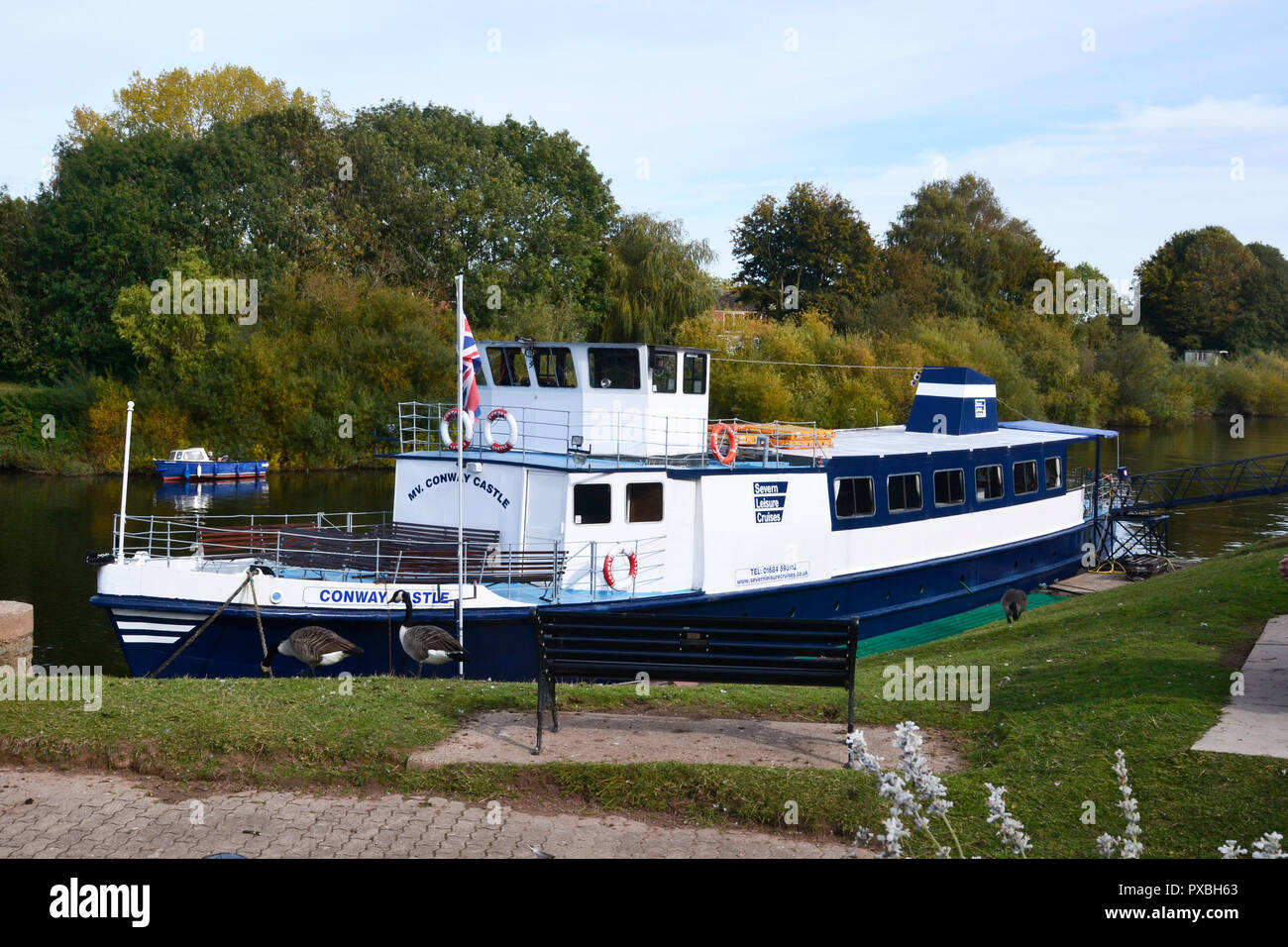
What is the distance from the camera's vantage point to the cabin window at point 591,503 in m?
16.3

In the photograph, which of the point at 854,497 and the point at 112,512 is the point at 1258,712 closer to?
the point at 854,497

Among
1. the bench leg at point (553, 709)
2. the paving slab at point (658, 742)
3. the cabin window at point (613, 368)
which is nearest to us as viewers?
the paving slab at point (658, 742)

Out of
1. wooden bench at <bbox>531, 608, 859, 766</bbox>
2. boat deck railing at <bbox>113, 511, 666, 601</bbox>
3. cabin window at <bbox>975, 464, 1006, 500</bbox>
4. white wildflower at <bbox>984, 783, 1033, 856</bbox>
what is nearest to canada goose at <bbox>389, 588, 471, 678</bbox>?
boat deck railing at <bbox>113, 511, 666, 601</bbox>

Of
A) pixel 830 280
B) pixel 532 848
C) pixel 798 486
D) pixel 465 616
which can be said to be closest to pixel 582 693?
pixel 532 848

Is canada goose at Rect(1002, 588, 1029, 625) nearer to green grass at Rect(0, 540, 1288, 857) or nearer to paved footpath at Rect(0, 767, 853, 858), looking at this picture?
green grass at Rect(0, 540, 1288, 857)

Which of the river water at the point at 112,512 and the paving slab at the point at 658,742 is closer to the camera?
the paving slab at the point at 658,742

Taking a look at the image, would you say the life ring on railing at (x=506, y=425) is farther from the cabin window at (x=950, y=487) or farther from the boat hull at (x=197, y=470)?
the boat hull at (x=197, y=470)

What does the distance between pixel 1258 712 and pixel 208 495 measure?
39426 mm

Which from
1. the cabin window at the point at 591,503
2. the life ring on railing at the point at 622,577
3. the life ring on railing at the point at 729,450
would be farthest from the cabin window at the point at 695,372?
the life ring on railing at the point at 622,577

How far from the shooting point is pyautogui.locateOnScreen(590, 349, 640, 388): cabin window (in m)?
17.6

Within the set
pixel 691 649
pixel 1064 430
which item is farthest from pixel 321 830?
pixel 1064 430

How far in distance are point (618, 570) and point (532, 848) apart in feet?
32.2

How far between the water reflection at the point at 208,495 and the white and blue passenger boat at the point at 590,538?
21123mm

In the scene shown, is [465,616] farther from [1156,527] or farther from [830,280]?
[830,280]
